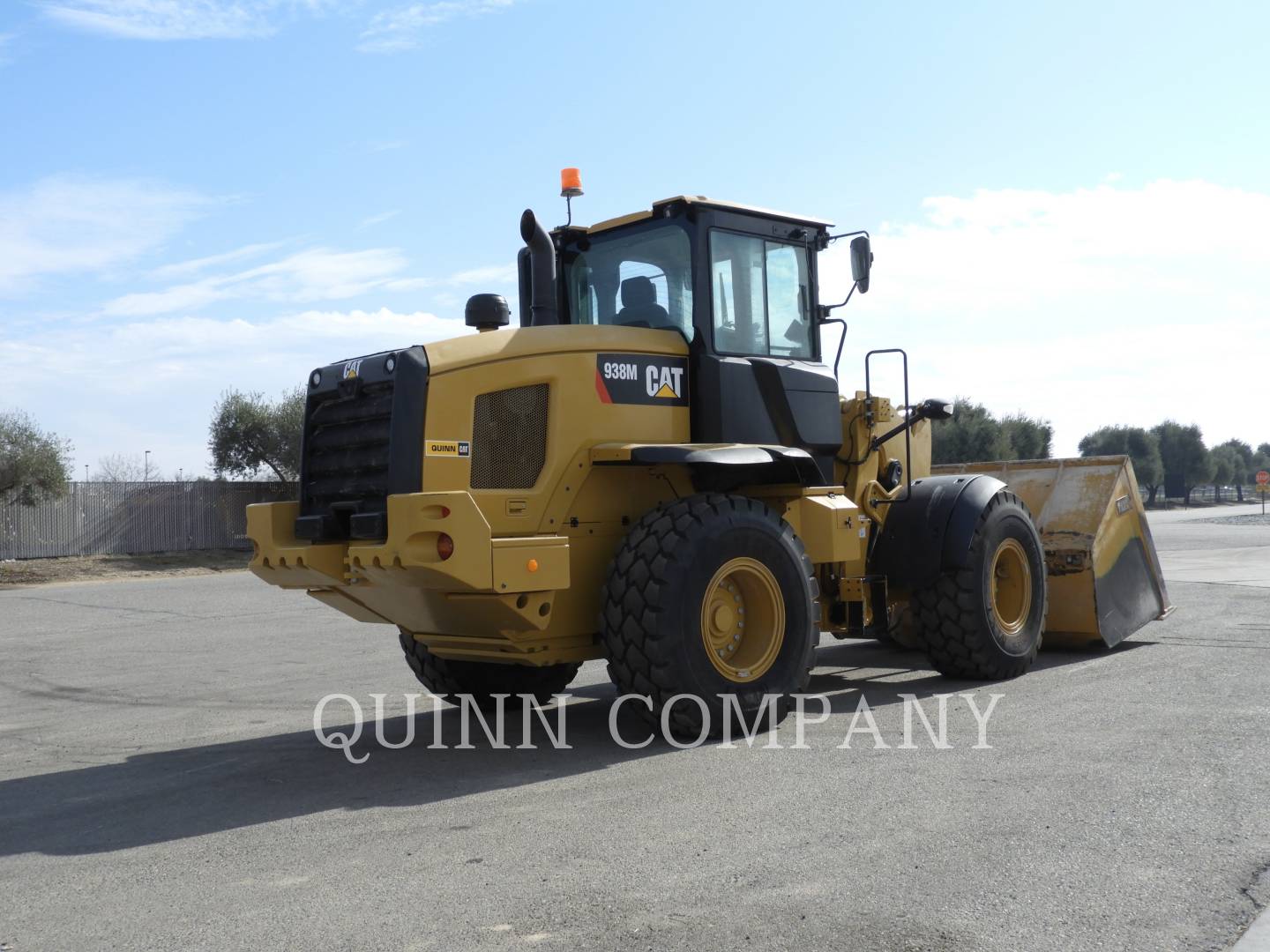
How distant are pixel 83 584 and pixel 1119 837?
26.2m

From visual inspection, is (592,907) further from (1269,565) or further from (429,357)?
(1269,565)

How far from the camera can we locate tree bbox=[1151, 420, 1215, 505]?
9644 cm

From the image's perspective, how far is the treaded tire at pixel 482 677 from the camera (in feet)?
26.2

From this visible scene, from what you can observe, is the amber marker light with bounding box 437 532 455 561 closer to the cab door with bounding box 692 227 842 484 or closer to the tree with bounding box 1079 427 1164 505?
the cab door with bounding box 692 227 842 484

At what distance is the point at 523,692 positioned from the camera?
27.1 ft

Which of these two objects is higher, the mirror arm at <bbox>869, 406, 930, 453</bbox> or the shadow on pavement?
the mirror arm at <bbox>869, 406, 930, 453</bbox>

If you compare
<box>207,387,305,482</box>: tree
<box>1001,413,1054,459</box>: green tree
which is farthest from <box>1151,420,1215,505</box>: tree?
<box>207,387,305,482</box>: tree

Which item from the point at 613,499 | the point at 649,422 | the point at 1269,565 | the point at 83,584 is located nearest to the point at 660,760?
the point at 613,499

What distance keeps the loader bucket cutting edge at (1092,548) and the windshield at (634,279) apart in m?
4.13

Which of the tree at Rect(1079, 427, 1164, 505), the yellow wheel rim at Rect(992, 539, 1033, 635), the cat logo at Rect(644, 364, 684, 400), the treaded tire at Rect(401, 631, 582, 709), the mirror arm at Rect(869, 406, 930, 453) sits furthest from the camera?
the tree at Rect(1079, 427, 1164, 505)

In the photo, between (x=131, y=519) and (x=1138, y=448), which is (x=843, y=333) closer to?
(x=131, y=519)

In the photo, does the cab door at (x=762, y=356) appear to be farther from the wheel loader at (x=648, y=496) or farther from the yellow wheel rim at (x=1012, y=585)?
the yellow wheel rim at (x=1012, y=585)

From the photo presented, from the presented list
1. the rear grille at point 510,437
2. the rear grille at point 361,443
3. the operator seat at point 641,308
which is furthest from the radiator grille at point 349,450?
the operator seat at point 641,308

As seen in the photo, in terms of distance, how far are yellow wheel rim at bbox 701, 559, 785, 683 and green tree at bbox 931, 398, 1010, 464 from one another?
44278 millimetres
